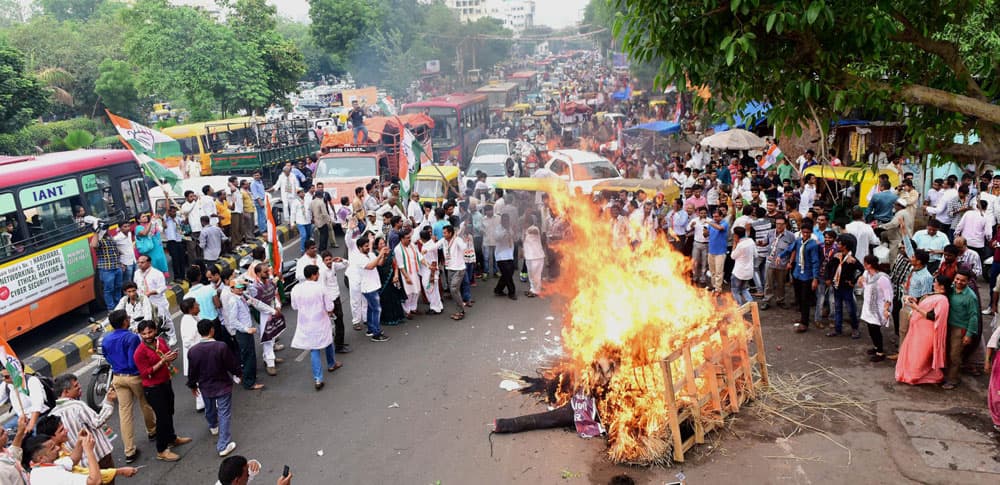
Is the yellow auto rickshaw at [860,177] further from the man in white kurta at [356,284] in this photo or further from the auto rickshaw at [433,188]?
the man in white kurta at [356,284]

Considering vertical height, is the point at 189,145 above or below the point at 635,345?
above

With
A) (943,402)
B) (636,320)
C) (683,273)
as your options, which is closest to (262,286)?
(636,320)

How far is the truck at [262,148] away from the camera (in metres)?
22.8

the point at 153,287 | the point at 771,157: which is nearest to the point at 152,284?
the point at 153,287

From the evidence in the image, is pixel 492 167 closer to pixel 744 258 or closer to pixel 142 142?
pixel 142 142

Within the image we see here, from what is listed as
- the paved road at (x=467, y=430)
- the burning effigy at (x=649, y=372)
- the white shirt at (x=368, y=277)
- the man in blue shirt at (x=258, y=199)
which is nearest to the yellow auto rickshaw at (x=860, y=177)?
the paved road at (x=467, y=430)

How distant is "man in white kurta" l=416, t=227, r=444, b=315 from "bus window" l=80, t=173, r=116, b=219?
5.77m

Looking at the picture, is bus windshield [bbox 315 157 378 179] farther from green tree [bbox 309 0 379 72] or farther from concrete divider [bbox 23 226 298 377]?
green tree [bbox 309 0 379 72]

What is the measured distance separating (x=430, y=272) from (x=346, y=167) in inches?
322

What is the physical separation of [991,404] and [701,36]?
4.95 metres

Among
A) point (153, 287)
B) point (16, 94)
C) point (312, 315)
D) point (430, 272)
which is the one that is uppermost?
point (16, 94)

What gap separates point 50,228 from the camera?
36.2 ft

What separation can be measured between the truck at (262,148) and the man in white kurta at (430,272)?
42.7 feet

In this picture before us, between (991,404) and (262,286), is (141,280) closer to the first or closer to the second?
(262,286)
